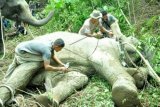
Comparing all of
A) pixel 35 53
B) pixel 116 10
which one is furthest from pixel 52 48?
pixel 116 10

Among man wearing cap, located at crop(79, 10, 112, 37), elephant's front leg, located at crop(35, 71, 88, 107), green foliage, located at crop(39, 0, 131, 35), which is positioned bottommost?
green foliage, located at crop(39, 0, 131, 35)

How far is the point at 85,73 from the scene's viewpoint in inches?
326

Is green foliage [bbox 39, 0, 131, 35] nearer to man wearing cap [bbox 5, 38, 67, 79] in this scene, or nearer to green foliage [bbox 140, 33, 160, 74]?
green foliage [bbox 140, 33, 160, 74]

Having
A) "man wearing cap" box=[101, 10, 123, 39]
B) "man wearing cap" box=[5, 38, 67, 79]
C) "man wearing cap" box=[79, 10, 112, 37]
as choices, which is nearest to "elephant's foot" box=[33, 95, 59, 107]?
"man wearing cap" box=[5, 38, 67, 79]

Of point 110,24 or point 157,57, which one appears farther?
point 110,24

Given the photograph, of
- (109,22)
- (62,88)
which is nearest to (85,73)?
(62,88)

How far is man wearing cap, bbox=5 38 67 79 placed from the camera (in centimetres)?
766

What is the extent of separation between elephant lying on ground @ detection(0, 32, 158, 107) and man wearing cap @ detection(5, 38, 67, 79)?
Result: 4.9 inches

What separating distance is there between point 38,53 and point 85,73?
89cm

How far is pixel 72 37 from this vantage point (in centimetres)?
859

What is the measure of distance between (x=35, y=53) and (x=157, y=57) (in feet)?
6.38

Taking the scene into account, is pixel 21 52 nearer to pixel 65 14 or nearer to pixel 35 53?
pixel 35 53

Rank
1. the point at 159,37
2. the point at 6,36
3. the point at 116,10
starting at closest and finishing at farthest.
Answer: the point at 159,37
the point at 116,10
the point at 6,36

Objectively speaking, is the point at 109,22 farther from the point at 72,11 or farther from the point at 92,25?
the point at 72,11
